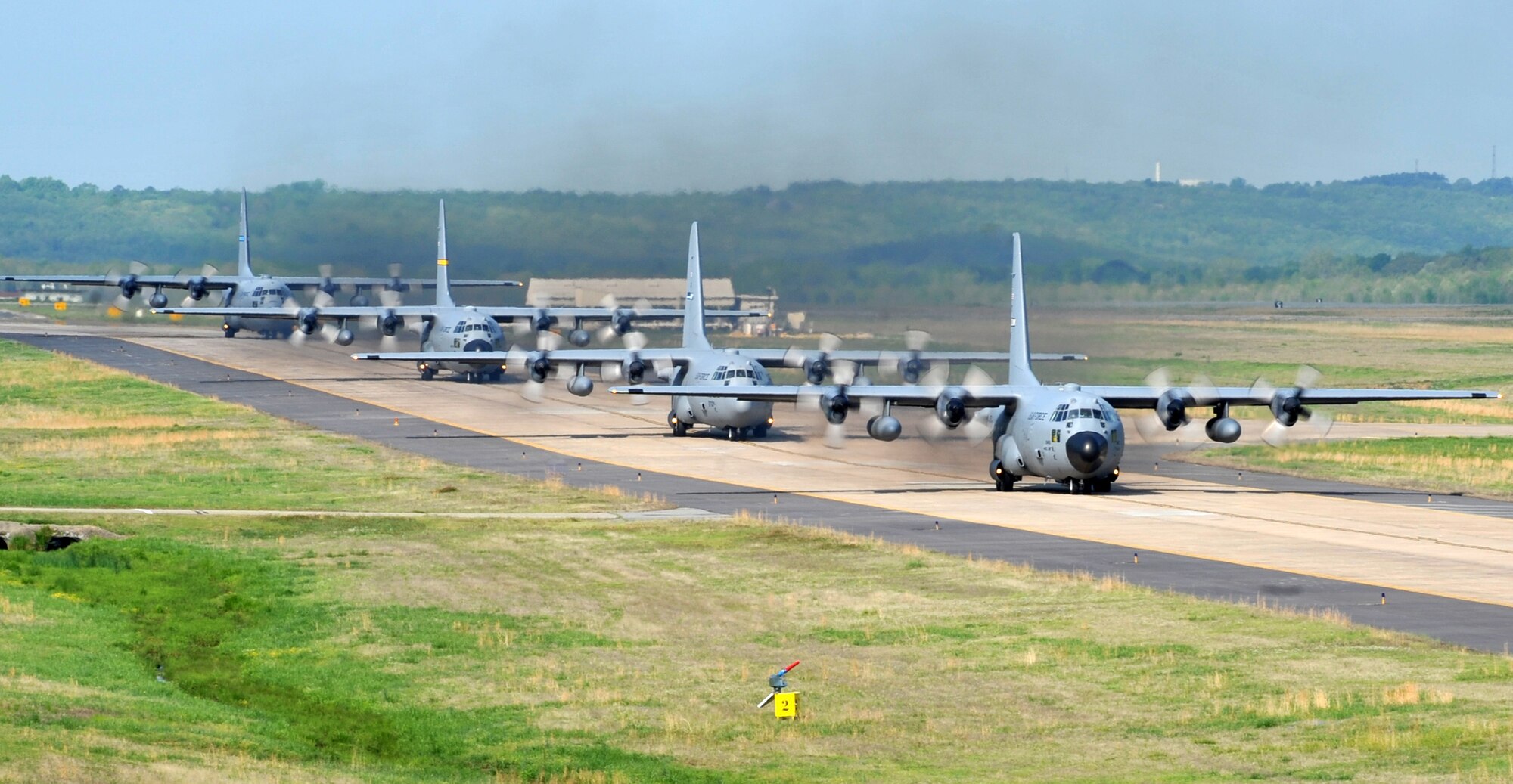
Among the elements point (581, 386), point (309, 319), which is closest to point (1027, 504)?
point (581, 386)

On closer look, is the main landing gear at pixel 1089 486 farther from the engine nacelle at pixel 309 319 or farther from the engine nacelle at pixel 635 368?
the engine nacelle at pixel 309 319

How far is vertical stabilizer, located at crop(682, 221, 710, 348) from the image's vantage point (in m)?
78.0

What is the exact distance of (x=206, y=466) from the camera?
6344 centimetres

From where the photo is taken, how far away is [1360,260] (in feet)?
531

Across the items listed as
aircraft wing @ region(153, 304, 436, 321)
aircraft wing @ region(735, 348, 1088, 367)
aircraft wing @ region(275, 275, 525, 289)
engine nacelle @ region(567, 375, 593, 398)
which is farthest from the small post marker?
aircraft wing @ region(275, 275, 525, 289)

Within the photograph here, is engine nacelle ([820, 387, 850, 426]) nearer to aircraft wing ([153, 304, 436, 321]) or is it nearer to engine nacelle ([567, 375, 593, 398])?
engine nacelle ([567, 375, 593, 398])

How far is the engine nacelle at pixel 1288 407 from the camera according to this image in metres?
55.4

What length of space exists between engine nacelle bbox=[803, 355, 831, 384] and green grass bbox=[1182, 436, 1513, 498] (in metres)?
16.1

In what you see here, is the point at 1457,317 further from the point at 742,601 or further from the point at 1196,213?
the point at 742,601

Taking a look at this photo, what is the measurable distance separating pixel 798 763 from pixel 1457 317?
162 meters

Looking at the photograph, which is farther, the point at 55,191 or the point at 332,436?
the point at 55,191

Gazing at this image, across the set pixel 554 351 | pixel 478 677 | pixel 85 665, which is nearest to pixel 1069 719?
pixel 478 677

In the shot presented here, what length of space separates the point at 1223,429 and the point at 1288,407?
219 cm

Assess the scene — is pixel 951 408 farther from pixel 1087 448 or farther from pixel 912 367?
pixel 912 367
